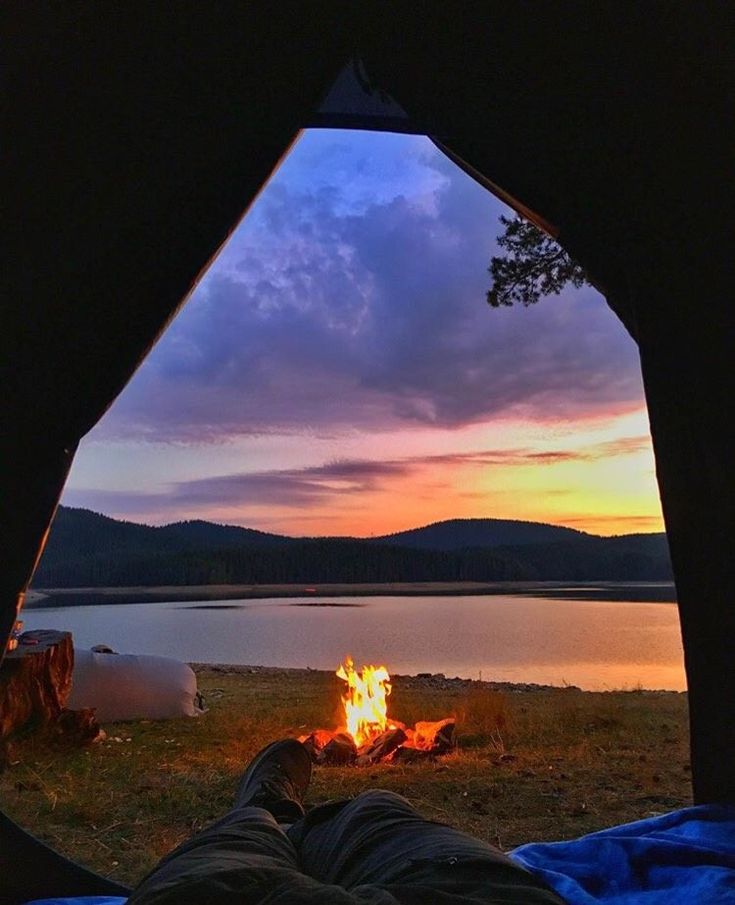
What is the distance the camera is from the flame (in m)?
4.35

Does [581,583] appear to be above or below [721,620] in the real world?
above

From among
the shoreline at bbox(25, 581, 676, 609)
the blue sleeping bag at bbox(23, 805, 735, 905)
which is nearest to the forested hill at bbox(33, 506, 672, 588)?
the shoreline at bbox(25, 581, 676, 609)

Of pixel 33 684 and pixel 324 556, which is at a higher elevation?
pixel 324 556

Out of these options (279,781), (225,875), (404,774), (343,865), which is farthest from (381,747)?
(225,875)

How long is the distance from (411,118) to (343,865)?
5.25ft

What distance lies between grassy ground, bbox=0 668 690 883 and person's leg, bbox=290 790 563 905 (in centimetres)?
135

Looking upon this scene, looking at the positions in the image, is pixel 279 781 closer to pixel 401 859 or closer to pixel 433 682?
pixel 401 859

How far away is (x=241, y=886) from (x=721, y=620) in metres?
1.26

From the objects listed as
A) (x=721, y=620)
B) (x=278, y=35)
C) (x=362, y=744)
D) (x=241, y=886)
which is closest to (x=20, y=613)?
(x=241, y=886)

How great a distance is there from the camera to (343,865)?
3.94 ft

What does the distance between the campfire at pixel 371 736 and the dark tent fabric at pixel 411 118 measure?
2.41m

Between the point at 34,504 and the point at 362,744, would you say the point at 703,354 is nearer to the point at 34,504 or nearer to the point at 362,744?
the point at 34,504

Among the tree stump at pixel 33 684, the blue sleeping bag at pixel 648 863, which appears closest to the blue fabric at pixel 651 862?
the blue sleeping bag at pixel 648 863

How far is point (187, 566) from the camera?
773cm
